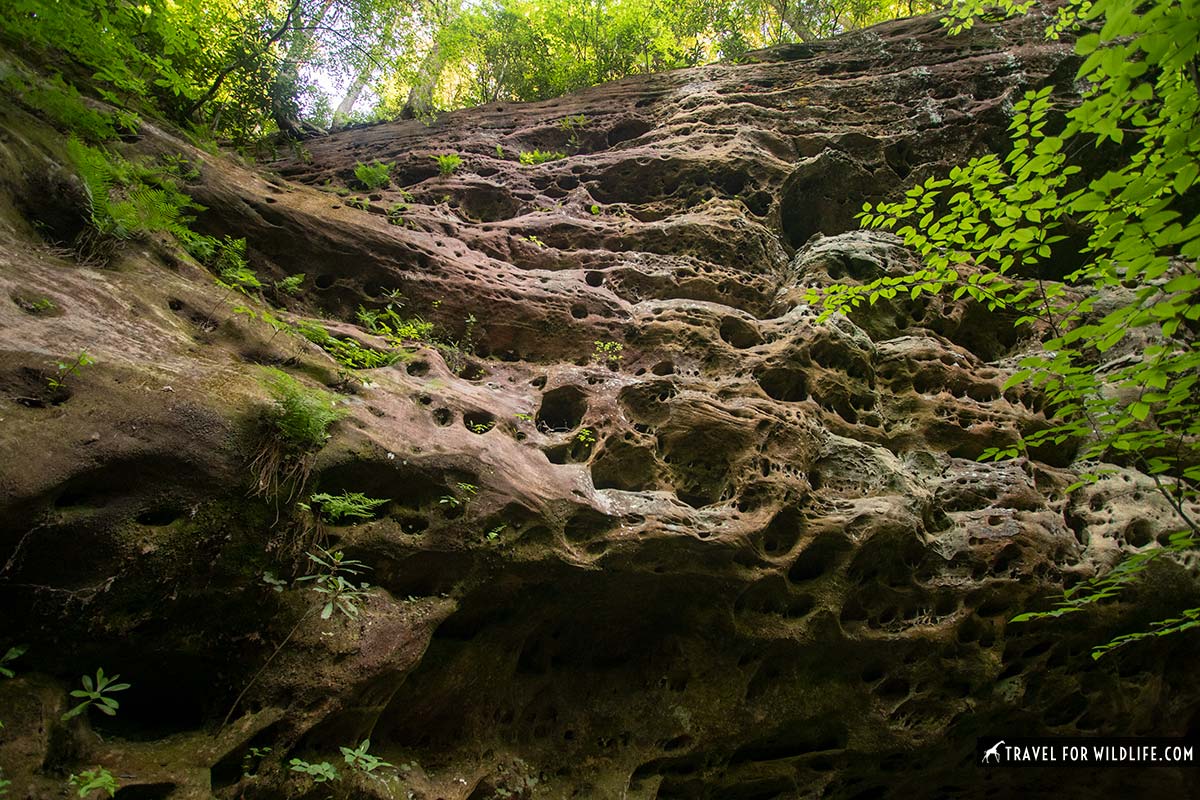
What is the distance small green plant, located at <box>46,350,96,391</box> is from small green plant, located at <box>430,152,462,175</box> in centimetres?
721

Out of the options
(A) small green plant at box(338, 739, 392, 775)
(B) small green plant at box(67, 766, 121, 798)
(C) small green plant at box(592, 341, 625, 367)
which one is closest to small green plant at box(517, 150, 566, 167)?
(C) small green plant at box(592, 341, 625, 367)

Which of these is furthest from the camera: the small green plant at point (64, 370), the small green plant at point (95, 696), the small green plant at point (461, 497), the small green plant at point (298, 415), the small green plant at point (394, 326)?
the small green plant at point (394, 326)

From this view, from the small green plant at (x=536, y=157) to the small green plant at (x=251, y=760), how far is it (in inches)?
381

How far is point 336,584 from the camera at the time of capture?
441cm

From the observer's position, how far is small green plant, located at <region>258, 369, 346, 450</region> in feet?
14.6

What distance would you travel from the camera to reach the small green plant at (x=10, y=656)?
3.26 metres

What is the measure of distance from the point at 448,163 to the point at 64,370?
739cm

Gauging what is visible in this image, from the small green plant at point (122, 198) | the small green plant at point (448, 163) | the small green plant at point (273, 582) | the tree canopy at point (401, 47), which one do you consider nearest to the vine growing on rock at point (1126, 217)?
the small green plant at point (273, 582)

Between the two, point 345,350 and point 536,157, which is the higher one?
point 536,157

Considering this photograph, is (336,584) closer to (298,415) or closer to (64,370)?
(298,415)

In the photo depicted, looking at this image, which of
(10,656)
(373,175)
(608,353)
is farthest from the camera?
(373,175)

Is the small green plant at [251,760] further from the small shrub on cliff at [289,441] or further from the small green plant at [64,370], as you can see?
the small green plant at [64,370]

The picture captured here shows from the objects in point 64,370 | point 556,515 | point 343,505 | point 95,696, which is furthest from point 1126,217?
point 64,370

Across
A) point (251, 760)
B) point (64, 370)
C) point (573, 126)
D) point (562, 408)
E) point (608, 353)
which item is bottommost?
point (251, 760)
